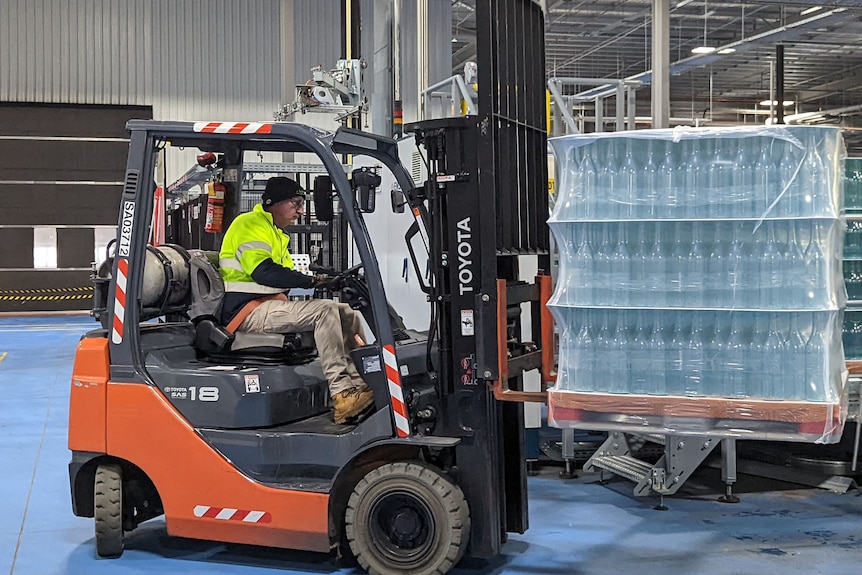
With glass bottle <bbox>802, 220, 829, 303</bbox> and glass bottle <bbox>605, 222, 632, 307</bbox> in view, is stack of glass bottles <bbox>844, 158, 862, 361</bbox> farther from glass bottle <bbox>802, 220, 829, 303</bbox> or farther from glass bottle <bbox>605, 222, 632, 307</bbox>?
glass bottle <bbox>605, 222, 632, 307</bbox>

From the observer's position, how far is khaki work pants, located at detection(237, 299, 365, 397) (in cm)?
505

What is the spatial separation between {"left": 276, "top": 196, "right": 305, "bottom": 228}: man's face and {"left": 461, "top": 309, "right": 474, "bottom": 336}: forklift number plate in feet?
3.77

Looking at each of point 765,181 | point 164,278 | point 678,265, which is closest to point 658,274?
point 678,265

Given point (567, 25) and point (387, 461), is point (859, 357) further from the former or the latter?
point (567, 25)

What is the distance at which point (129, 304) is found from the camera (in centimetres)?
515

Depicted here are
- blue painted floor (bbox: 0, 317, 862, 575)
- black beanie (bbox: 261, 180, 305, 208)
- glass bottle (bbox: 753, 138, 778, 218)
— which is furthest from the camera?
black beanie (bbox: 261, 180, 305, 208)

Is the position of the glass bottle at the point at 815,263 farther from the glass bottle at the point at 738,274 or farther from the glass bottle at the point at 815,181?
the glass bottle at the point at 738,274

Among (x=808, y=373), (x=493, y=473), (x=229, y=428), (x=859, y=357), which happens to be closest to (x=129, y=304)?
(x=229, y=428)

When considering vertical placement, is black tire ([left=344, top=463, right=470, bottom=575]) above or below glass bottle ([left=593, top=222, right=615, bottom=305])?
below

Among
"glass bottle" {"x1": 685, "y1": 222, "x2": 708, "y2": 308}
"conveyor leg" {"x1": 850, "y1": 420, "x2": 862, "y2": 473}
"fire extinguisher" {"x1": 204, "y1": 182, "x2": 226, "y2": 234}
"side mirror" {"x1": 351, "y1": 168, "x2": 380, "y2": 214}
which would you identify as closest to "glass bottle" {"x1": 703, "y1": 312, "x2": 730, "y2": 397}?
"glass bottle" {"x1": 685, "y1": 222, "x2": 708, "y2": 308}

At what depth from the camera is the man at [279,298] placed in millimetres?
5051

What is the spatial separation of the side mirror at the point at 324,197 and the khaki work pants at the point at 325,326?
0.48 metres

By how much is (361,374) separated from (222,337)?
2.72 ft

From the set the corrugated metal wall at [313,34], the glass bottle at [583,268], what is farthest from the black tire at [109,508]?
the corrugated metal wall at [313,34]
